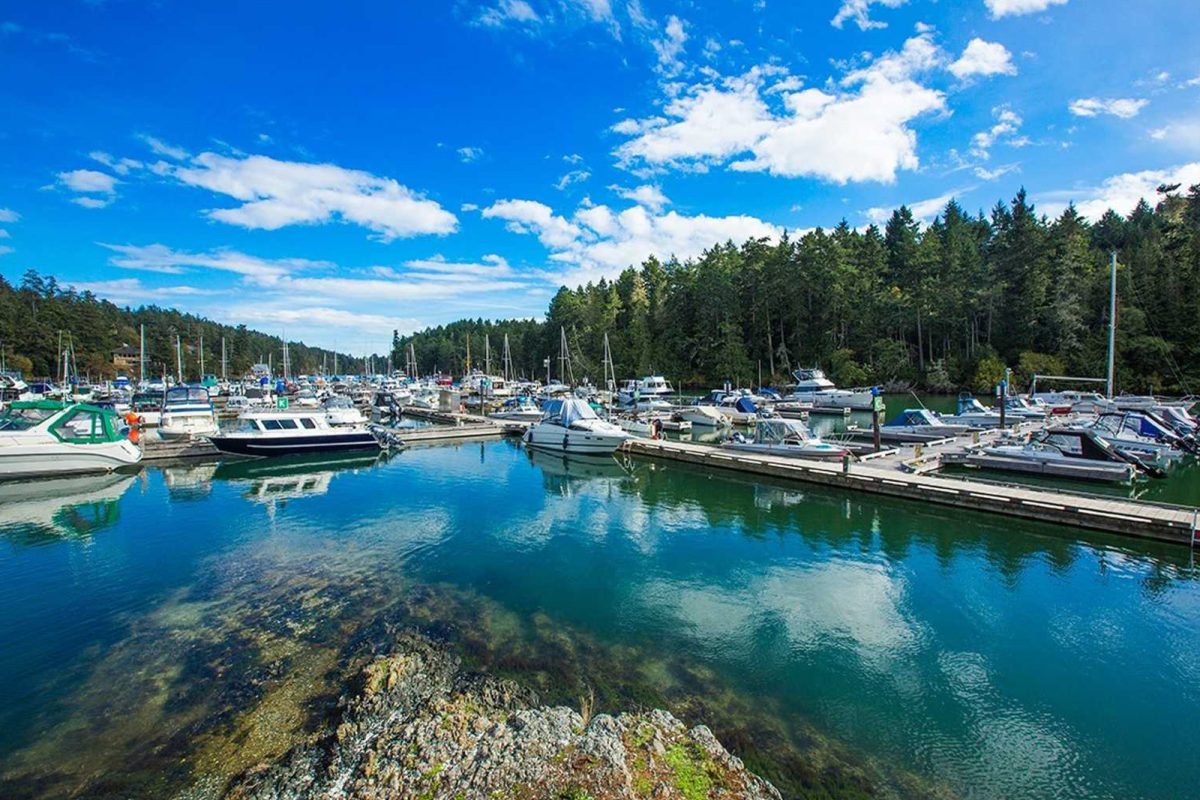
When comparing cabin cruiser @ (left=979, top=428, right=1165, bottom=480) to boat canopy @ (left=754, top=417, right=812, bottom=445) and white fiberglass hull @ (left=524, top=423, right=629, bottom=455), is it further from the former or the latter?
white fiberglass hull @ (left=524, top=423, right=629, bottom=455)

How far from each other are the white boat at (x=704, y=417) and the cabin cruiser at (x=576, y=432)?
11.2m

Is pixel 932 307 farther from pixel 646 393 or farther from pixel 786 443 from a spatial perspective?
pixel 786 443

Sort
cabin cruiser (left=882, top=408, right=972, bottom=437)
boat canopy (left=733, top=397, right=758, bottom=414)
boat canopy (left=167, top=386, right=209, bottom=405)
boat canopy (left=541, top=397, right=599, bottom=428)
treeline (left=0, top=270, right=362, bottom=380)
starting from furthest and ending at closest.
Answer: treeline (left=0, top=270, right=362, bottom=380), boat canopy (left=733, top=397, right=758, bottom=414), boat canopy (left=167, top=386, right=209, bottom=405), boat canopy (left=541, top=397, right=599, bottom=428), cabin cruiser (left=882, top=408, right=972, bottom=437)

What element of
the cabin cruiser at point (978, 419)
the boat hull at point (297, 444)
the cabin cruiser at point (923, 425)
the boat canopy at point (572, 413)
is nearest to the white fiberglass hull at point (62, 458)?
the boat hull at point (297, 444)

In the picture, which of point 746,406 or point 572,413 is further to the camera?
point 746,406

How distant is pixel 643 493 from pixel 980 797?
629 inches

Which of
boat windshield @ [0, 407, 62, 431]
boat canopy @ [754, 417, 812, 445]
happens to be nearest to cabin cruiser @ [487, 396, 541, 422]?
boat canopy @ [754, 417, 812, 445]

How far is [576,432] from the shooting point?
1131 inches

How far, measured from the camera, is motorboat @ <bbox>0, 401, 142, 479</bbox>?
22464 millimetres

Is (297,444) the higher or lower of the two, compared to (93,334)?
lower

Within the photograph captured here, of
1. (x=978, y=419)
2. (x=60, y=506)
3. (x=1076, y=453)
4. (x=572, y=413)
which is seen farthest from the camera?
(x=978, y=419)

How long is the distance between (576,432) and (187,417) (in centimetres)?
2429

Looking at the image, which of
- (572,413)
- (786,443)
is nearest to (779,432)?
(786,443)

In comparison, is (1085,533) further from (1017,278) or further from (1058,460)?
(1017,278)
